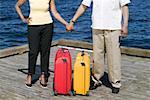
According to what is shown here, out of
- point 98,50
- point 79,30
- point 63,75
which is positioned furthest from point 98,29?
point 79,30

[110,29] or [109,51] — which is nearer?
[110,29]

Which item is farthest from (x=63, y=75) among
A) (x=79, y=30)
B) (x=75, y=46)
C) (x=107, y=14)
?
(x=79, y=30)

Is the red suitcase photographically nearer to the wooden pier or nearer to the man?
the wooden pier

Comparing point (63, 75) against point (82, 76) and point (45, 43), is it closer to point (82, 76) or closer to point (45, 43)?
point (82, 76)

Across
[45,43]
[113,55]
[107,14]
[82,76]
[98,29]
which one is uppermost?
[107,14]

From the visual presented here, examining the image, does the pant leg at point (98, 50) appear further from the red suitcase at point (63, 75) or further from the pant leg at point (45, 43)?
the pant leg at point (45, 43)

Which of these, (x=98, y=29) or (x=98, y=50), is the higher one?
(x=98, y=29)

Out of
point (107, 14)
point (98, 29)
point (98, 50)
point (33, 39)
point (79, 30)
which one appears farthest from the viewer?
point (79, 30)

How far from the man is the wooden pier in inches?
12.7

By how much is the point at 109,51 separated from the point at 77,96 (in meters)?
0.93

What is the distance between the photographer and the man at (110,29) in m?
6.45

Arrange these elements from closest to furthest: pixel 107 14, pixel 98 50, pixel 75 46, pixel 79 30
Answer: pixel 107 14 → pixel 98 50 → pixel 75 46 → pixel 79 30

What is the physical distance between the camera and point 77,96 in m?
6.70

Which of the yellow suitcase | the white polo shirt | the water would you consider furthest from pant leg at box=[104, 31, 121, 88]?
the water
